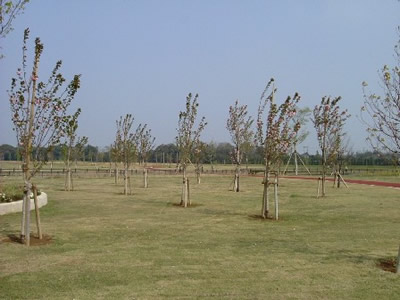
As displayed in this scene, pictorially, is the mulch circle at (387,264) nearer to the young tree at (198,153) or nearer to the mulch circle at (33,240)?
the mulch circle at (33,240)

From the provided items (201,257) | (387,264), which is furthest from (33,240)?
(387,264)

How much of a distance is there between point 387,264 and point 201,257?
3.37 metres

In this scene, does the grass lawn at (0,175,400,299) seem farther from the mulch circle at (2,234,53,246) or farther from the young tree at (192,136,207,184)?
the young tree at (192,136,207,184)

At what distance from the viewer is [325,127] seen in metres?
21.8

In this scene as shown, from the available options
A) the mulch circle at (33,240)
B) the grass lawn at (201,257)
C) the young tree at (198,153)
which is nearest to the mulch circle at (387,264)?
the grass lawn at (201,257)

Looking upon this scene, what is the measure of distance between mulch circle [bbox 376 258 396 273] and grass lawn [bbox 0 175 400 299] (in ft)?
0.45

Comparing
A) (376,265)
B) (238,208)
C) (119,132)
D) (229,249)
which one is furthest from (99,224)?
(119,132)

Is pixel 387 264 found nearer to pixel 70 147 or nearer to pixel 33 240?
pixel 33 240

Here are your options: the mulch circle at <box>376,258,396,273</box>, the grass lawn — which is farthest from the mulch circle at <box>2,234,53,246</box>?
the mulch circle at <box>376,258,396,273</box>

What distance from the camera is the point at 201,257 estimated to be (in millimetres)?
7914

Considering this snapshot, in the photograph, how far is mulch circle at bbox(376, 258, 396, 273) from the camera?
23.9 feet

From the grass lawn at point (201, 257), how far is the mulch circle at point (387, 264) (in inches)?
5.4

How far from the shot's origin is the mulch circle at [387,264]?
7270mm

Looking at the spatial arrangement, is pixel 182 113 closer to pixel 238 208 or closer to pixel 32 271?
pixel 238 208
